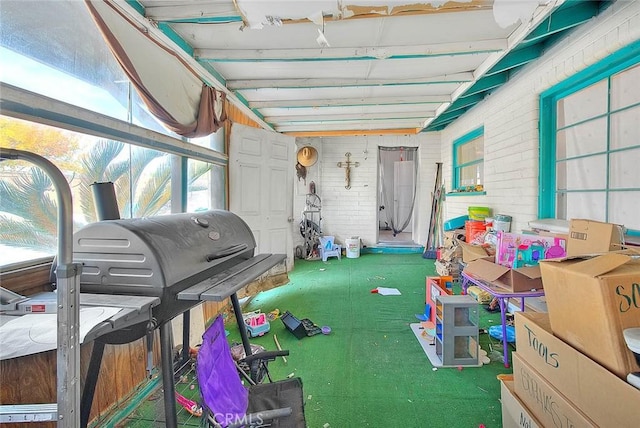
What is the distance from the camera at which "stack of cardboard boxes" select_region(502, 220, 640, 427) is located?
1.04 metres

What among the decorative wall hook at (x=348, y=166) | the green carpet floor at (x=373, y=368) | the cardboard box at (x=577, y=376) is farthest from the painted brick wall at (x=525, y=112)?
the decorative wall hook at (x=348, y=166)

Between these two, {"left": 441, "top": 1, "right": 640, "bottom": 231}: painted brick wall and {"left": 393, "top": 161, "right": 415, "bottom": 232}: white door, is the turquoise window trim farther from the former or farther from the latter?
{"left": 393, "top": 161, "right": 415, "bottom": 232}: white door

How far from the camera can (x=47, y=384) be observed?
1.39 metres

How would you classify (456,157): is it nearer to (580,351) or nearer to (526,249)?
(526,249)

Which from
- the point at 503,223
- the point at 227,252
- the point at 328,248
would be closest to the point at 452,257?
the point at 503,223

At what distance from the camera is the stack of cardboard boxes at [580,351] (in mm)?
1041

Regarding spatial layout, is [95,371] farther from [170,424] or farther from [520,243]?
[520,243]

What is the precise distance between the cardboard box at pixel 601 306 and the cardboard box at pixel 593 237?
1.82ft

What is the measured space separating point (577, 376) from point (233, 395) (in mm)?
1476

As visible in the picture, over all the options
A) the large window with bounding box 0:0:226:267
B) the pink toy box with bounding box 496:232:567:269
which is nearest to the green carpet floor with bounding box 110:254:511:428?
the pink toy box with bounding box 496:232:567:269

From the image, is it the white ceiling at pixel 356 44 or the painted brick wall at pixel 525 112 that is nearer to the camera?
the white ceiling at pixel 356 44

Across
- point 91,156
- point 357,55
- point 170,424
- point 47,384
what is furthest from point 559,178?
point 47,384

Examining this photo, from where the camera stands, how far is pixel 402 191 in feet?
28.1

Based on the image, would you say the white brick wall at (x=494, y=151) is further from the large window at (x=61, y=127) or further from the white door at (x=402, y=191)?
the large window at (x=61, y=127)
